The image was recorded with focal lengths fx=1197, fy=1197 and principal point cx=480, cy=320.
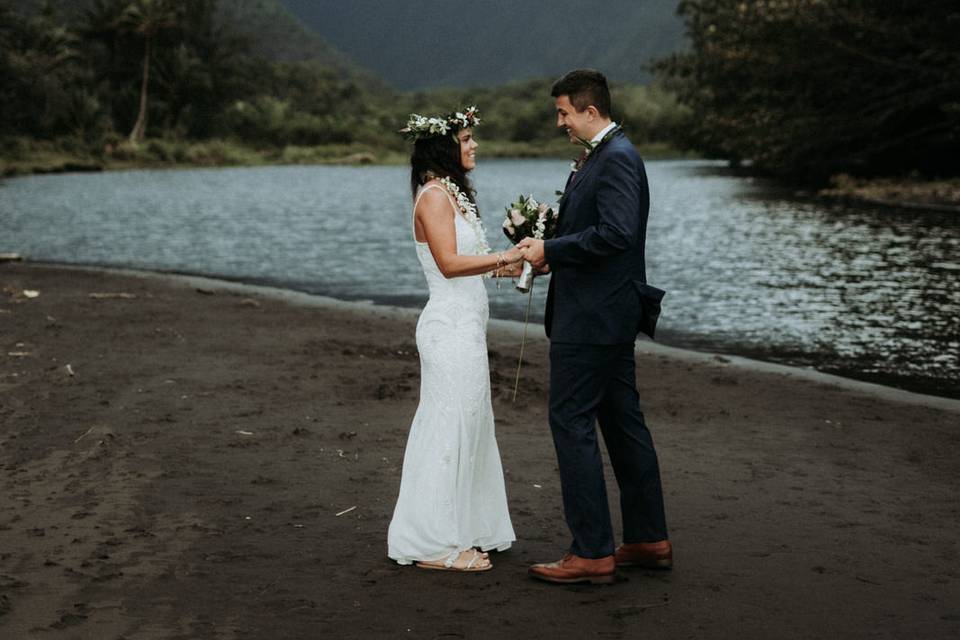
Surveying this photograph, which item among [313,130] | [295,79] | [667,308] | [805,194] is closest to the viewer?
[667,308]

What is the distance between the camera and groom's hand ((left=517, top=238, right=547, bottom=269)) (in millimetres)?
5105

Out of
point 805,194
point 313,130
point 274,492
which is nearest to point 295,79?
point 313,130

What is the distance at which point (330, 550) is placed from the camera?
5.76 m

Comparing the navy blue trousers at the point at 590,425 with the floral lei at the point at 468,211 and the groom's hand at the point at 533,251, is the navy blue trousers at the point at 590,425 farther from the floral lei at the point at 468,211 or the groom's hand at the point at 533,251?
the floral lei at the point at 468,211

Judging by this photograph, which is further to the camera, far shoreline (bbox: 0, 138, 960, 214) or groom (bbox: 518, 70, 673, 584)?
far shoreline (bbox: 0, 138, 960, 214)

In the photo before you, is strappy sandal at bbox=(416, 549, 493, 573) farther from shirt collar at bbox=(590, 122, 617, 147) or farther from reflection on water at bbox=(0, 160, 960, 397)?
reflection on water at bbox=(0, 160, 960, 397)

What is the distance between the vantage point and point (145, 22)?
334 feet

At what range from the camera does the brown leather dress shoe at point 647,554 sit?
5449 mm

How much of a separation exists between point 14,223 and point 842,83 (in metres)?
29.0

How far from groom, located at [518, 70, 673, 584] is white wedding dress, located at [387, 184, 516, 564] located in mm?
398

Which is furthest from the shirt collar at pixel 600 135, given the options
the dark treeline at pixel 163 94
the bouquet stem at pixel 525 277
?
the dark treeline at pixel 163 94

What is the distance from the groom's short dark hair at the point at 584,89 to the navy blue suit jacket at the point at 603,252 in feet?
0.51

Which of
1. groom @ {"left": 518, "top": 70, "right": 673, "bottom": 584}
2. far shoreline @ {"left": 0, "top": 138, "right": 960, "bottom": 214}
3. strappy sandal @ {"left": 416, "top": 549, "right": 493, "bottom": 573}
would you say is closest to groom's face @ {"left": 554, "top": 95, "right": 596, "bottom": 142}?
groom @ {"left": 518, "top": 70, "right": 673, "bottom": 584}

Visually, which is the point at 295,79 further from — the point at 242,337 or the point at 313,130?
the point at 242,337
